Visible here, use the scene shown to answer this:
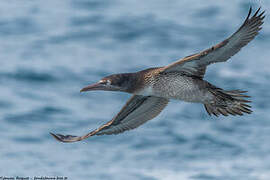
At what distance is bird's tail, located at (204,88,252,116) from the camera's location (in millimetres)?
10039

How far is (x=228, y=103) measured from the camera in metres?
10.2

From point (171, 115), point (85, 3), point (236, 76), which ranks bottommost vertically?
point (171, 115)

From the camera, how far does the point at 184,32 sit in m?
20.4

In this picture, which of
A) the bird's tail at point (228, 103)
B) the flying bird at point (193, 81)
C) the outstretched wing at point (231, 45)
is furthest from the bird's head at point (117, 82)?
the bird's tail at point (228, 103)

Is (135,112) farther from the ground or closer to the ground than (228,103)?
farther from the ground

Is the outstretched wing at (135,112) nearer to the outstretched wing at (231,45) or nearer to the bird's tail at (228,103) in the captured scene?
the bird's tail at (228,103)

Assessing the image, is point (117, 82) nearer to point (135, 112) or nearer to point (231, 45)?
point (135, 112)

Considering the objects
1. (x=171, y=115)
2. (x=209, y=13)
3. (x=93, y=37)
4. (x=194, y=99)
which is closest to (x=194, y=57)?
(x=194, y=99)

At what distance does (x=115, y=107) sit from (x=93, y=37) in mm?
4643

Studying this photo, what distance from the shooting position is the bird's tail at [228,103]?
395 inches

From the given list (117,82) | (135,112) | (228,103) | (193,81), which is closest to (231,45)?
(193,81)

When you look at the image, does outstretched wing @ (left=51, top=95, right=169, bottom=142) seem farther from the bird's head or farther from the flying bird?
the bird's head

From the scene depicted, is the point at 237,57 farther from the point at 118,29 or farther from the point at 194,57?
the point at 194,57

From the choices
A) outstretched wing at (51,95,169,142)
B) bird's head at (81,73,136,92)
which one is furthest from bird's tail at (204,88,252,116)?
bird's head at (81,73,136,92)
